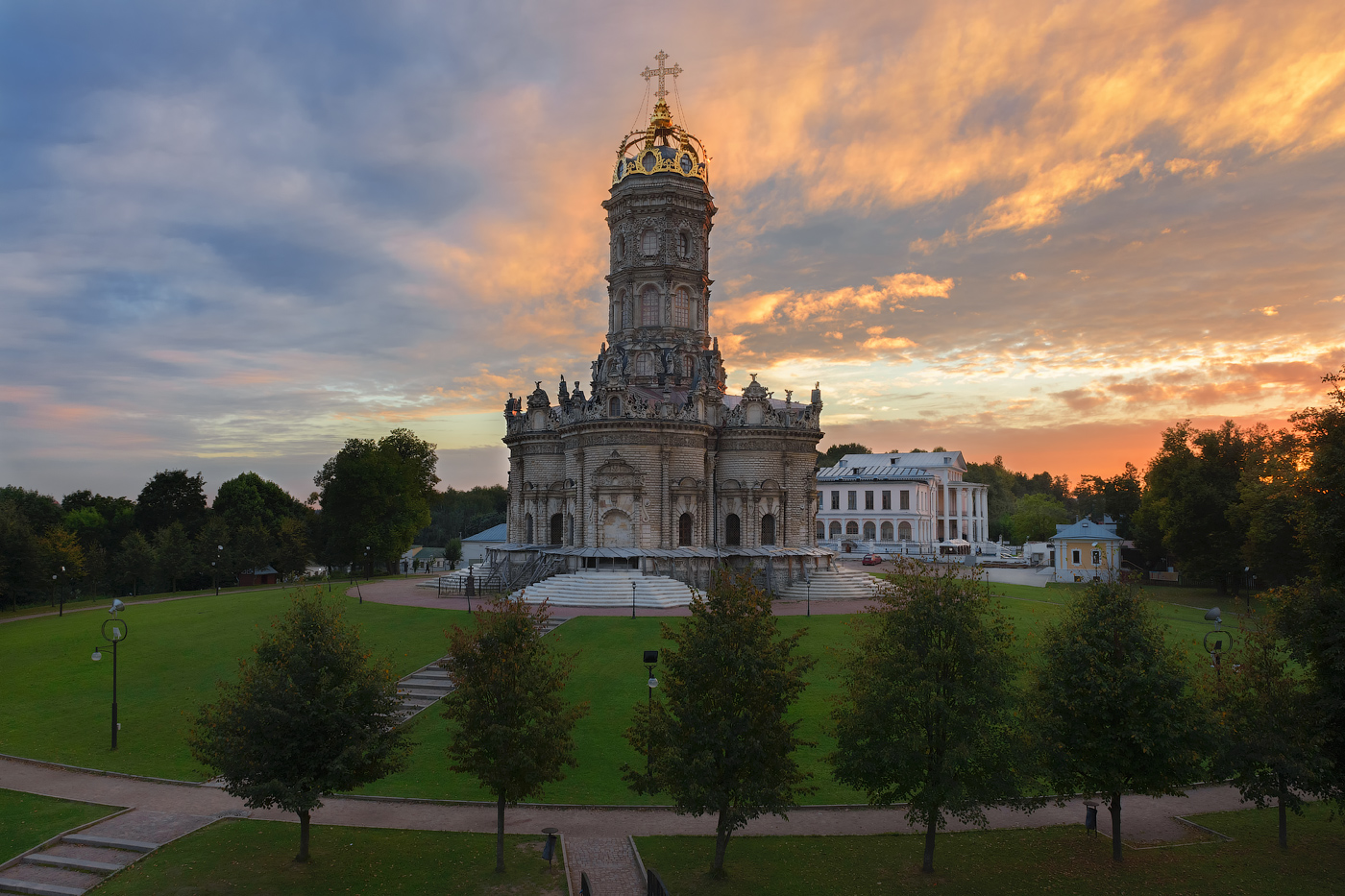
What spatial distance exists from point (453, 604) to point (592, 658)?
58.8 feet

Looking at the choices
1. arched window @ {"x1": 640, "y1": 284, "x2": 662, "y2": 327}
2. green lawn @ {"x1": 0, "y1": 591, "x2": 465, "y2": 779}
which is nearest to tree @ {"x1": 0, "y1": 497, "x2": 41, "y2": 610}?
green lawn @ {"x1": 0, "y1": 591, "x2": 465, "y2": 779}

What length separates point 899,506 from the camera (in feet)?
311

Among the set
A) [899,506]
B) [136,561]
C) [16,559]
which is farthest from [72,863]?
[899,506]

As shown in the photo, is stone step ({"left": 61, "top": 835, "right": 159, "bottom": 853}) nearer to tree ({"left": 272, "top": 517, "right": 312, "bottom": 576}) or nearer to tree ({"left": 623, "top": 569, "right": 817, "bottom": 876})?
tree ({"left": 623, "top": 569, "right": 817, "bottom": 876})

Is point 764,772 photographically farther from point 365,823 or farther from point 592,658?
point 592,658

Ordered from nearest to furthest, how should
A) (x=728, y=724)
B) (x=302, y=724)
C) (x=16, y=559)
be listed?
(x=728, y=724)
(x=302, y=724)
(x=16, y=559)

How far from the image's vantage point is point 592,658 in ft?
106

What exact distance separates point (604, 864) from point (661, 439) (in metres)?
36.1

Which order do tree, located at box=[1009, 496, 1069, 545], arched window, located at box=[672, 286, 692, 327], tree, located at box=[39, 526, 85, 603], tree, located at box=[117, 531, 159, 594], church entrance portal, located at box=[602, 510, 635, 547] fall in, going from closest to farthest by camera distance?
tree, located at box=[39, 526, 85, 603] → church entrance portal, located at box=[602, 510, 635, 547] → arched window, located at box=[672, 286, 692, 327] → tree, located at box=[117, 531, 159, 594] → tree, located at box=[1009, 496, 1069, 545]

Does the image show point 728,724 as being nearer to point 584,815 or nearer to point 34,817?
point 584,815

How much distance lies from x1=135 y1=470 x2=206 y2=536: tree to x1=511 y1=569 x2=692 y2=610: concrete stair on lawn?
45276 mm

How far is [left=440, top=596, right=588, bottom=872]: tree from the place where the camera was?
16641 mm

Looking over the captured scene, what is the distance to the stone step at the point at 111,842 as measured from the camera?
17.5 meters

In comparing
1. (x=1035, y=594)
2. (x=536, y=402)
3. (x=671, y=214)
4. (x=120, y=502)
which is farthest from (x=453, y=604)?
(x=120, y=502)
